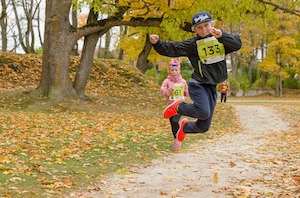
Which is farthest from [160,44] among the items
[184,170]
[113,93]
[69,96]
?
[113,93]

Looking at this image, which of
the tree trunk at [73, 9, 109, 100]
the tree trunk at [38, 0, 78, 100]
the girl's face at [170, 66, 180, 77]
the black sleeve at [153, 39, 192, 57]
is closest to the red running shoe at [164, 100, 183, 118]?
the black sleeve at [153, 39, 192, 57]

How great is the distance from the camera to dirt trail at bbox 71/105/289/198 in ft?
18.5

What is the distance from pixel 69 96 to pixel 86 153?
920 cm

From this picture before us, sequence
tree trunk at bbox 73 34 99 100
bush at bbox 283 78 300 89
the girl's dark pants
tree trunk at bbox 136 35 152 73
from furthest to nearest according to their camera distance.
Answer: bush at bbox 283 78 300 89 → tree trunk at bbox 136 35 152 73 → tree trunk at bbox 73 34 99 100 → the girl's dark pants

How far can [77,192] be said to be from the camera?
559 centimetres

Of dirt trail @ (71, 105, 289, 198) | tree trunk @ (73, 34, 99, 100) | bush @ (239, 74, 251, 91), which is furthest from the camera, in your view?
bush @ (239, 74, 251, 91)

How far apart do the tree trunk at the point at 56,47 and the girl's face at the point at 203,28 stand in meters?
11.0

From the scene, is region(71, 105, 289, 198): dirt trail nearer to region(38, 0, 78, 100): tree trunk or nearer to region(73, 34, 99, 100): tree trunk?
region(38, 0, 78, 100): tree trunk

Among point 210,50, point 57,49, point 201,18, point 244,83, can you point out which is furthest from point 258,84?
point 201,18

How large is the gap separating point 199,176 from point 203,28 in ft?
6.98

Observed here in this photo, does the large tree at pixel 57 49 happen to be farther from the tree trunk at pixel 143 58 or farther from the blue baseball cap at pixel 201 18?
the blue baseball cap at pixel 201 18

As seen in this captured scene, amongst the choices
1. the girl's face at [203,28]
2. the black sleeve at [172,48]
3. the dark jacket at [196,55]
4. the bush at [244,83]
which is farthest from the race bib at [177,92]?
the bush at [244,83]

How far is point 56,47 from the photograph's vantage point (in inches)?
655

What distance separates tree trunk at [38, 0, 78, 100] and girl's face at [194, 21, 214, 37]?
10956 millimetres
